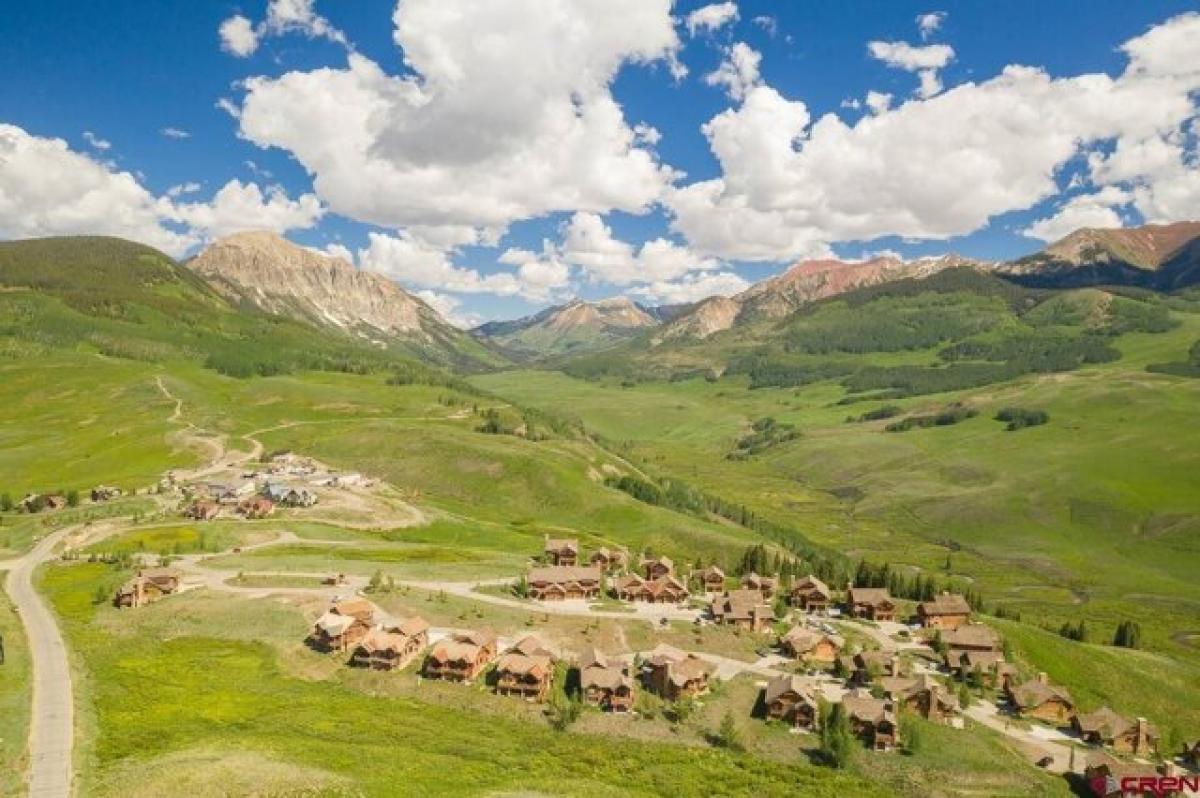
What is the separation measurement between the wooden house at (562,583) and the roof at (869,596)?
4191cm

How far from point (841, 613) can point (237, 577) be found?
94908 mm

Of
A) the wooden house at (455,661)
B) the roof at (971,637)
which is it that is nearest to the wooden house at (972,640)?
the roof at (971,637)

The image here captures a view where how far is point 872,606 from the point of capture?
13238cm

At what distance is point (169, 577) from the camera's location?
115062 mm

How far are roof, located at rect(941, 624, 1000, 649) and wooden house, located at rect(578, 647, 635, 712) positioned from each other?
174 ft

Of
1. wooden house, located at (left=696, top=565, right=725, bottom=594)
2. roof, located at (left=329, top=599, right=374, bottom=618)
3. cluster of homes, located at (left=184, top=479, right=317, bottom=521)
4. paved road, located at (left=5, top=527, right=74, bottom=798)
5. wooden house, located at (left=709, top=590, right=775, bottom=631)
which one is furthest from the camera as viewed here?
cluster of homes, located at (left=184, top=479, right=317, bottom=521)

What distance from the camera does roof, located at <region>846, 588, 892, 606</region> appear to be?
132 m

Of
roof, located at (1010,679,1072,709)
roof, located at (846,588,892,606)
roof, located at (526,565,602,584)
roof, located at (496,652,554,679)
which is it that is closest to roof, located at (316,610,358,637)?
roof, located at (496,652,554,679)

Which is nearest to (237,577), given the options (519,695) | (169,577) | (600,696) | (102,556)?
(169,577)

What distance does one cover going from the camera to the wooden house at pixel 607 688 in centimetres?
8788

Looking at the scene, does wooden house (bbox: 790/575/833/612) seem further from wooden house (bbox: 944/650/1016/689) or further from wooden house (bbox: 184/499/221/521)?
wooden house (bbox: 184/499/221/521)

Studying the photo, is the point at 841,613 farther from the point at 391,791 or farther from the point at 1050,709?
A: the point at 391,791

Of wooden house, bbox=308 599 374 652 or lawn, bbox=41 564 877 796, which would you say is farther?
Answer: wooden house, bbox=308 599 374 652

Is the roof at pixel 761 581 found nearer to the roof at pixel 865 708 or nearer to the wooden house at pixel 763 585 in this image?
the wooden house at pixel 763 585
